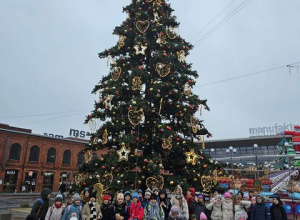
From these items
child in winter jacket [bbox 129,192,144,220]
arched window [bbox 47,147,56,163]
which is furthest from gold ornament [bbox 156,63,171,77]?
arched window [bbox 47,147,56,163]

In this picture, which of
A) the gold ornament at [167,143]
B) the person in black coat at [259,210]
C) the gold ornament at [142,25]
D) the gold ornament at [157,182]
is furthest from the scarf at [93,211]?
the gold ornament at [142,25]

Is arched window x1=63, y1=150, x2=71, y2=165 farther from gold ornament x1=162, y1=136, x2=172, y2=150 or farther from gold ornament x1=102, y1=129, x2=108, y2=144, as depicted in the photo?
gold ornament x1=162, y1=136, x2=172, y2=150

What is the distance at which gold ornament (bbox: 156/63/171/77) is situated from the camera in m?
10.7

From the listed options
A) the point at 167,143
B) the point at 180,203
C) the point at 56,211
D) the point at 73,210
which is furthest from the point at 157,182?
the point at 56,211

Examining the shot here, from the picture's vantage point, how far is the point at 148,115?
10.9m

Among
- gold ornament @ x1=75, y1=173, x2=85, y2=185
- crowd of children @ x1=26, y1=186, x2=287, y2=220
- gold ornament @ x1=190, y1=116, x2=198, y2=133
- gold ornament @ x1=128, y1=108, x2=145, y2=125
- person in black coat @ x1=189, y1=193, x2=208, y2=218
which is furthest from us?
gold ornament @ x1=190, y1=116, x2=198, y2=133

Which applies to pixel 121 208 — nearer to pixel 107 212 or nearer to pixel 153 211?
pixel 107 212

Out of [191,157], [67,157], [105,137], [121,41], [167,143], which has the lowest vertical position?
[191,157]

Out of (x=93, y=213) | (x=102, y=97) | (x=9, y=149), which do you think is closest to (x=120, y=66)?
(x=102, y=97)

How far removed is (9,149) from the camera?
104ft

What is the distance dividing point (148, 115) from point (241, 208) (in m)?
5.50

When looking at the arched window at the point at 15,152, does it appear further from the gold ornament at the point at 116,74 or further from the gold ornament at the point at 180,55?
the gold ornament at the point at 180,55

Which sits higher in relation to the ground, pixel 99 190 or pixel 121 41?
pixel 121 41

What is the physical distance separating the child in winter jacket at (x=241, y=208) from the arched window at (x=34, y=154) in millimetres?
33412
